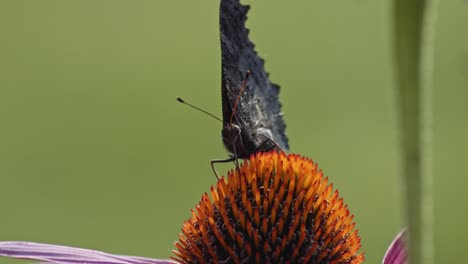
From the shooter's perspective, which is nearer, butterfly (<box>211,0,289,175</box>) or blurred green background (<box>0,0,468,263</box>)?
butterfly (<box>211,0,289,175</box>)

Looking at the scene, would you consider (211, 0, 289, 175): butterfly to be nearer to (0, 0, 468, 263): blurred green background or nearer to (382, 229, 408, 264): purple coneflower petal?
(382, 229, 408, 264): purple coneflower petal

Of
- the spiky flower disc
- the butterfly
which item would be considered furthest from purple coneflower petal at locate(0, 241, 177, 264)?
the butterfly

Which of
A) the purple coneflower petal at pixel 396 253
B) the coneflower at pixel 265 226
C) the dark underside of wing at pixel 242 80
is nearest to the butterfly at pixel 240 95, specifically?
the dark underside of wing at pixel 242 80

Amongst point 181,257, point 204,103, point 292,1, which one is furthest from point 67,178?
point 181,257

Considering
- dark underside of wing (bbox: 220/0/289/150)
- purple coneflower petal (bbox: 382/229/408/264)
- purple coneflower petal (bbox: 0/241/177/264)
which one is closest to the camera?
purple coneflower petal (bbox: 0/241/177/264)

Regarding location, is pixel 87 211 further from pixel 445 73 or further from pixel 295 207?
pixel 295 207

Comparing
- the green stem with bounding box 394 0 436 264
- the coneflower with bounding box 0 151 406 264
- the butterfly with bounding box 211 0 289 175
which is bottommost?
the green stem with bounding box 394 0 436 264
